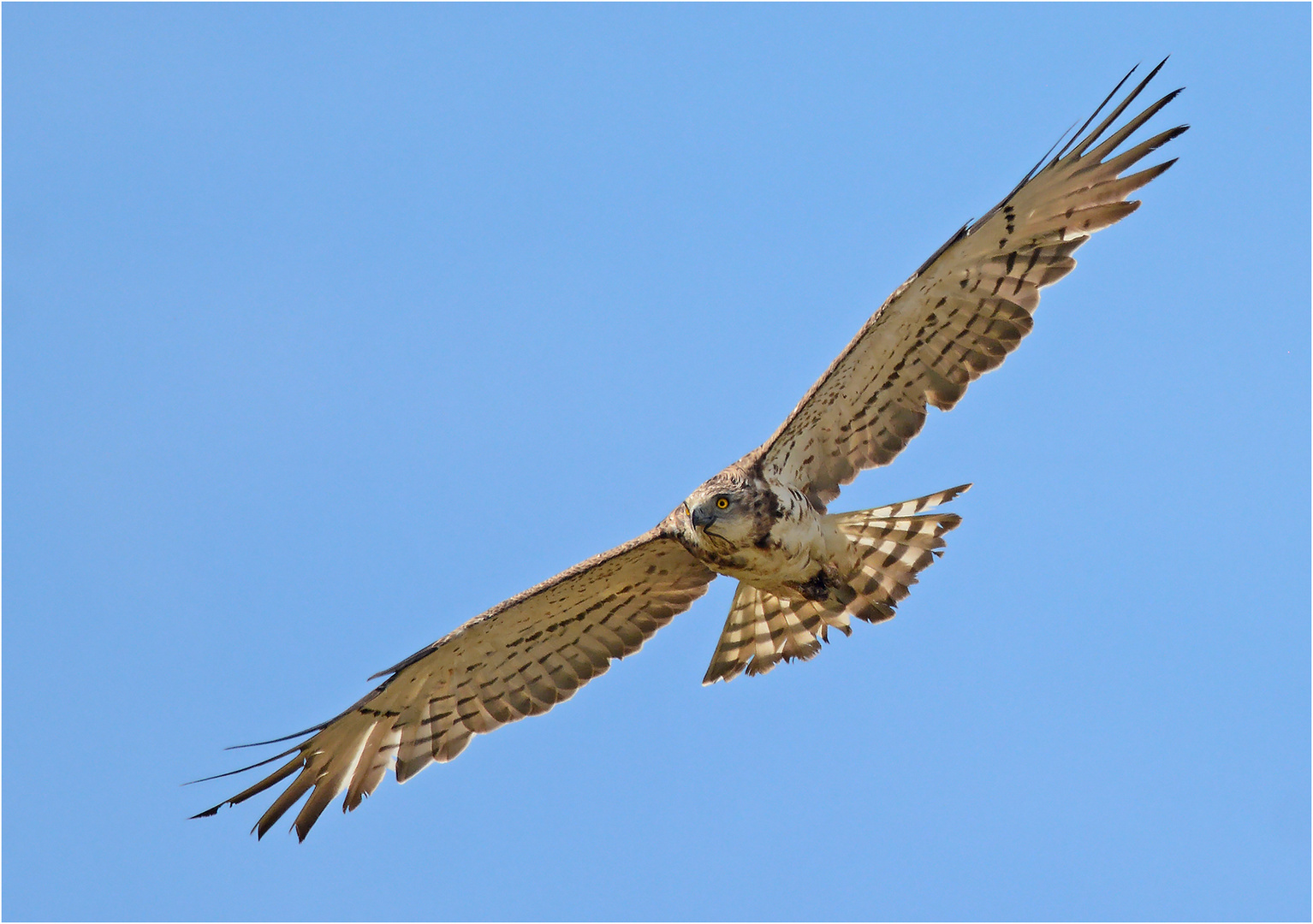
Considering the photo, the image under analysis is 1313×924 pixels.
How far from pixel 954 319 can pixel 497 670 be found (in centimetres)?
427

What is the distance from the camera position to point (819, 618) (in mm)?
12031

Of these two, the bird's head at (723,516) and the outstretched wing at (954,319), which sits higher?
the outstretched wing at (954,319)

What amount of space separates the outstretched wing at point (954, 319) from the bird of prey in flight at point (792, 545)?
12 mm

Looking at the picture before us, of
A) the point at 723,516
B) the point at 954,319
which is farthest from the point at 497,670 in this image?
the point at 954,319

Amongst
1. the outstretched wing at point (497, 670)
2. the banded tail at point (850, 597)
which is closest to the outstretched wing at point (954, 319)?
the banded tail at point (850, 597)

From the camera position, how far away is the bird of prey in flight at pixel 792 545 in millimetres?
11172

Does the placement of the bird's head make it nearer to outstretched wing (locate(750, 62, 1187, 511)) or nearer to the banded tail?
outstretched wing (locate(750, 62, 1187, 511))

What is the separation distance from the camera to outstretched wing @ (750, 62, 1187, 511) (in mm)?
10945

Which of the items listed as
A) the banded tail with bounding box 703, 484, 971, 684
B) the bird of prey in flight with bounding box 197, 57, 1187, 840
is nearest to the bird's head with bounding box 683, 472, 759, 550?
the bird of prey in flight with bounding box 197, 57, 1187, 840

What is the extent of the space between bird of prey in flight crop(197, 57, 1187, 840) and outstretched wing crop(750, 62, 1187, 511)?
0.04 feet

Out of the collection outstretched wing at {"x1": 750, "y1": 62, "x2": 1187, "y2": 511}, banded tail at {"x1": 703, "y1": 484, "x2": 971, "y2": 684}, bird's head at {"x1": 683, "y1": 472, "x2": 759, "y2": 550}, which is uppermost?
outstretched wing at {"x1": 750, "y1": 62, "x2": 1187, "y2": 511}

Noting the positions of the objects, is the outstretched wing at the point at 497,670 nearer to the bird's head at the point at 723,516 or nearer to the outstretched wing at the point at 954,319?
the bird's head at the point at 723,516

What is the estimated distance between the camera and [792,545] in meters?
11.5

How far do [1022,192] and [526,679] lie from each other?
5.09 meters
